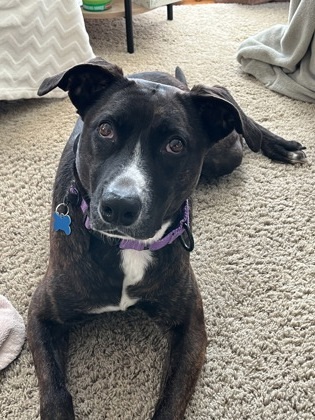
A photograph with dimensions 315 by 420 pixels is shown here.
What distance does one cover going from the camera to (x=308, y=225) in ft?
6.79

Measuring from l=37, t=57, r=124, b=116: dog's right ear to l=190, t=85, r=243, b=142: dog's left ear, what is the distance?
20 centimetres

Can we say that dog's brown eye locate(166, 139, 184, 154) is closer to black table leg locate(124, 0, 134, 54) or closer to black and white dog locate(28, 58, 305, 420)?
black and white dog locate(28, 58, 305, 420)

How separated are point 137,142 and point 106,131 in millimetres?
82

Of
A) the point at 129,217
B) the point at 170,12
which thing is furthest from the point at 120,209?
the point at 170,12

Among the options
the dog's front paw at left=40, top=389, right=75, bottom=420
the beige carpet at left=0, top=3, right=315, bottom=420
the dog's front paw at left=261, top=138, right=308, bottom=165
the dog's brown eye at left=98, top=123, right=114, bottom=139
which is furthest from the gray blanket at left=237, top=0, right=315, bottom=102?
the dog's front paw at left=40, top=389, right=75, bottom=420

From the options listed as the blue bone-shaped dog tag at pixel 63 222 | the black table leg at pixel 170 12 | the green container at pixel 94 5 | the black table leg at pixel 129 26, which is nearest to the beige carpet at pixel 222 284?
the blue bone-shaped dog tag at pixel 63 222

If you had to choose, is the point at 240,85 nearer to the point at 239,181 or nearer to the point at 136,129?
the point at 239,181

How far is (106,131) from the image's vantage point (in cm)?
132

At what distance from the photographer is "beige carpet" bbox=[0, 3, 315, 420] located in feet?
4.91

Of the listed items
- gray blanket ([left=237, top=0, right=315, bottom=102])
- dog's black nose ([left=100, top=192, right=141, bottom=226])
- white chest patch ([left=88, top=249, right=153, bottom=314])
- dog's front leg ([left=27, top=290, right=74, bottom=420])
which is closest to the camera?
dog's black nose ([left=100, top=192, right=141, bottom=226])

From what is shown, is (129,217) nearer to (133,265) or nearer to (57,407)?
(133,265)

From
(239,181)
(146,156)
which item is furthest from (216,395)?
(239,181)

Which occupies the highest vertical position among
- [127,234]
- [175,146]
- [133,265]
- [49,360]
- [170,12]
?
[175,146]

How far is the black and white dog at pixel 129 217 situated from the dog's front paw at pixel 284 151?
3.14 ft
